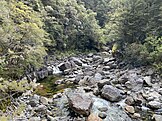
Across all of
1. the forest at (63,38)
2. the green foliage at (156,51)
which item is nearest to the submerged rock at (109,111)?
the forest at (63,38)

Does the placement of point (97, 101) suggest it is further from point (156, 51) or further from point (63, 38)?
point (63, 38)

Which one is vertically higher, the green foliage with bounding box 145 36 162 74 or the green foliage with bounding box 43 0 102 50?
the green foliage with bounding box 43 0 102 50

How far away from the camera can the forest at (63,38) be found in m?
9.41

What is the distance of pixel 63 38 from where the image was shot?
22.0 m

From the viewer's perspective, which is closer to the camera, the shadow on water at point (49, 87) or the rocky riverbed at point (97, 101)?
the rocky riverbed at point (97, 101)

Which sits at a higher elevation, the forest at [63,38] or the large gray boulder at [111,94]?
the forest at [63,38]

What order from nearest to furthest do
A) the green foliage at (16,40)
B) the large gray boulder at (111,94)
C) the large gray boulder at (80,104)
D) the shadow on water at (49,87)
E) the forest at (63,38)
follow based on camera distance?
1. the large gray boulder at (80,104)
2. the large gray boulder at (111,94)
3. the forest at (63,38)
4. the green foliage at (16,40)
5. the shadow on water at (49,87)

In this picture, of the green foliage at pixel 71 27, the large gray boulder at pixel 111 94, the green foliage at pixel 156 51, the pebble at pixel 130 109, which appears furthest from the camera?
the green foliage at pixel 71 27

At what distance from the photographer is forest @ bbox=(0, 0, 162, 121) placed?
9406 mm

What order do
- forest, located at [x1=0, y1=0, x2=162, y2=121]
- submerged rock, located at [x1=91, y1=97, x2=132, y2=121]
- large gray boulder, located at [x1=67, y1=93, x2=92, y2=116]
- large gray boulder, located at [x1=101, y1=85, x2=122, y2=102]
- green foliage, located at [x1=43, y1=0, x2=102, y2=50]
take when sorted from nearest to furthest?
large gray boulder, located at [x1=67, y1=93, x2=92, y2=116] < submerged rock, located at [x1=91, y1=97, x2=132, y2=121] < large gray boulder, located at [x1=101, y1=85, x2=122, y2=102] < forest, located at [x1=0, y1=0, x2=162, y2=121] < green foliage, located at [x1=43, y1=0, x2=102, y2=50]

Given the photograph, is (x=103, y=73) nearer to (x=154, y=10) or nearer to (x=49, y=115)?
(x=154, y=10)

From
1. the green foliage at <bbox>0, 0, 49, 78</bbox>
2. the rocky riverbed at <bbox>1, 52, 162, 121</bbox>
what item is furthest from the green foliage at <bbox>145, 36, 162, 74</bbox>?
the green foliage at <bbox>0, 0, 49, 78</bbox>

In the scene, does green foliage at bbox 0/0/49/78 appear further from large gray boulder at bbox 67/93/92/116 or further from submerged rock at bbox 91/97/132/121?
submerged rock at bbox 91/97/132/121

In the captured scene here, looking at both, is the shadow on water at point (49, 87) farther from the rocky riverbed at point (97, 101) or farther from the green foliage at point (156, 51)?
the green foliage at point (156, 51)
